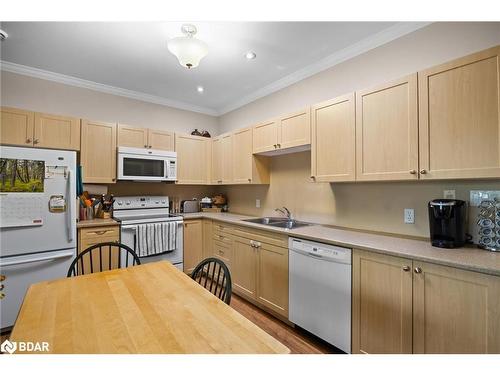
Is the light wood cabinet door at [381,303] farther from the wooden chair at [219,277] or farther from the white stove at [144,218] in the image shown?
the white stove at [144,218]

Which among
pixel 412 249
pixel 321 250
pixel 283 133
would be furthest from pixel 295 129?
pixel 412 249

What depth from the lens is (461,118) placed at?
1472 mm

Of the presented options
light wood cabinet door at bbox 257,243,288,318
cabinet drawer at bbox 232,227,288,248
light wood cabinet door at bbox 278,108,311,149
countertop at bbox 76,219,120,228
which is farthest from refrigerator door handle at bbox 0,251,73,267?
light wood cabinet door at bbox 278,108,311,149

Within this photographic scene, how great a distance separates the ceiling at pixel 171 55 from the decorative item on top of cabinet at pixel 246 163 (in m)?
0.72

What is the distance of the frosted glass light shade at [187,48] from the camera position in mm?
1823

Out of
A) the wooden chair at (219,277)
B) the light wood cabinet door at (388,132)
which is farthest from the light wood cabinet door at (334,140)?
the wooden chair at (219,277)

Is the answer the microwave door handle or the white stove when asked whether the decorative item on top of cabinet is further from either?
the microwave door handle

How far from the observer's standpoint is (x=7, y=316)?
2.11m

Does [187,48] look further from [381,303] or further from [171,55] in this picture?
[381,303]

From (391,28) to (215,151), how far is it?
262 centimetres

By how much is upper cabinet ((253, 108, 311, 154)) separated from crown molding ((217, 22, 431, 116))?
620 mm

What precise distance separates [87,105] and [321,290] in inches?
138

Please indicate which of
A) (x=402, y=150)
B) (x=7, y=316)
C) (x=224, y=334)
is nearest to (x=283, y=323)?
(x=224, y=334)
